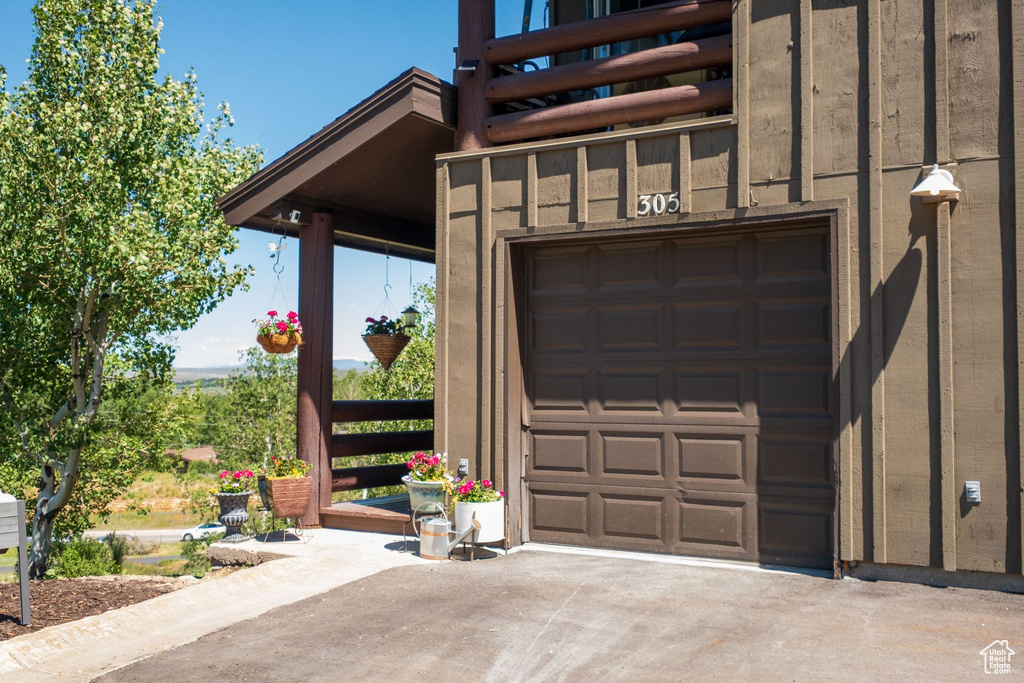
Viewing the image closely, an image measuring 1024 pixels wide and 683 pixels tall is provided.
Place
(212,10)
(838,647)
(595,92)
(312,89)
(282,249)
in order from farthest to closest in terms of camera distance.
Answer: (312,89) < (212,10) < (282,249) < (595,92) < (838,647)

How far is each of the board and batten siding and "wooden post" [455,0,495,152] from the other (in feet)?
5.73

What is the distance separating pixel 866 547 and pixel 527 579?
2.59 metres

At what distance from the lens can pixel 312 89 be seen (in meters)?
33.1

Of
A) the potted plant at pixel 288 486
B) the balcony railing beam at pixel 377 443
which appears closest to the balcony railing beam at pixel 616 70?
the potted plant at pixel 288 486

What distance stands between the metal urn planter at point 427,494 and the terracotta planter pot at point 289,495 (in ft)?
4.71

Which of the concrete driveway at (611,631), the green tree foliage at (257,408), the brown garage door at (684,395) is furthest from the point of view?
the green tree foliage at (257,408)

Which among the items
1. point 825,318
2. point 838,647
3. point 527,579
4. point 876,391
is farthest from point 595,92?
point 838,647

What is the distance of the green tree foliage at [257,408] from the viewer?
32.7 meters

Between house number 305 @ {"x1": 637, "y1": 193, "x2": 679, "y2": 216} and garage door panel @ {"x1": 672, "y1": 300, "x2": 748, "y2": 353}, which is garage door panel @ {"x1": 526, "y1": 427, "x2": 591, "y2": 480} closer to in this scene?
garage door panel @ {"x1": 672, "y1": 300, "x2": 748, "y2": 353}

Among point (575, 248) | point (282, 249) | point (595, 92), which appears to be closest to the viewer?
point (575, 248)

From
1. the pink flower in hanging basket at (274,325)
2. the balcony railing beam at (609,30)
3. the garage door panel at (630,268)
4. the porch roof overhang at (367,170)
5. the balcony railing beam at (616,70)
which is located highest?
the balcony railing beam at (609,30)

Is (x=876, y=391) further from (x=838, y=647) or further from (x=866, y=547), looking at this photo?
(x=838, y=647)

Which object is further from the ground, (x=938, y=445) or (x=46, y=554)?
(x=938, y=445)

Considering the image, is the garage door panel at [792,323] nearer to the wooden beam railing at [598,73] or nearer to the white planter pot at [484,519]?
the wooden beam railing at [598,73]
